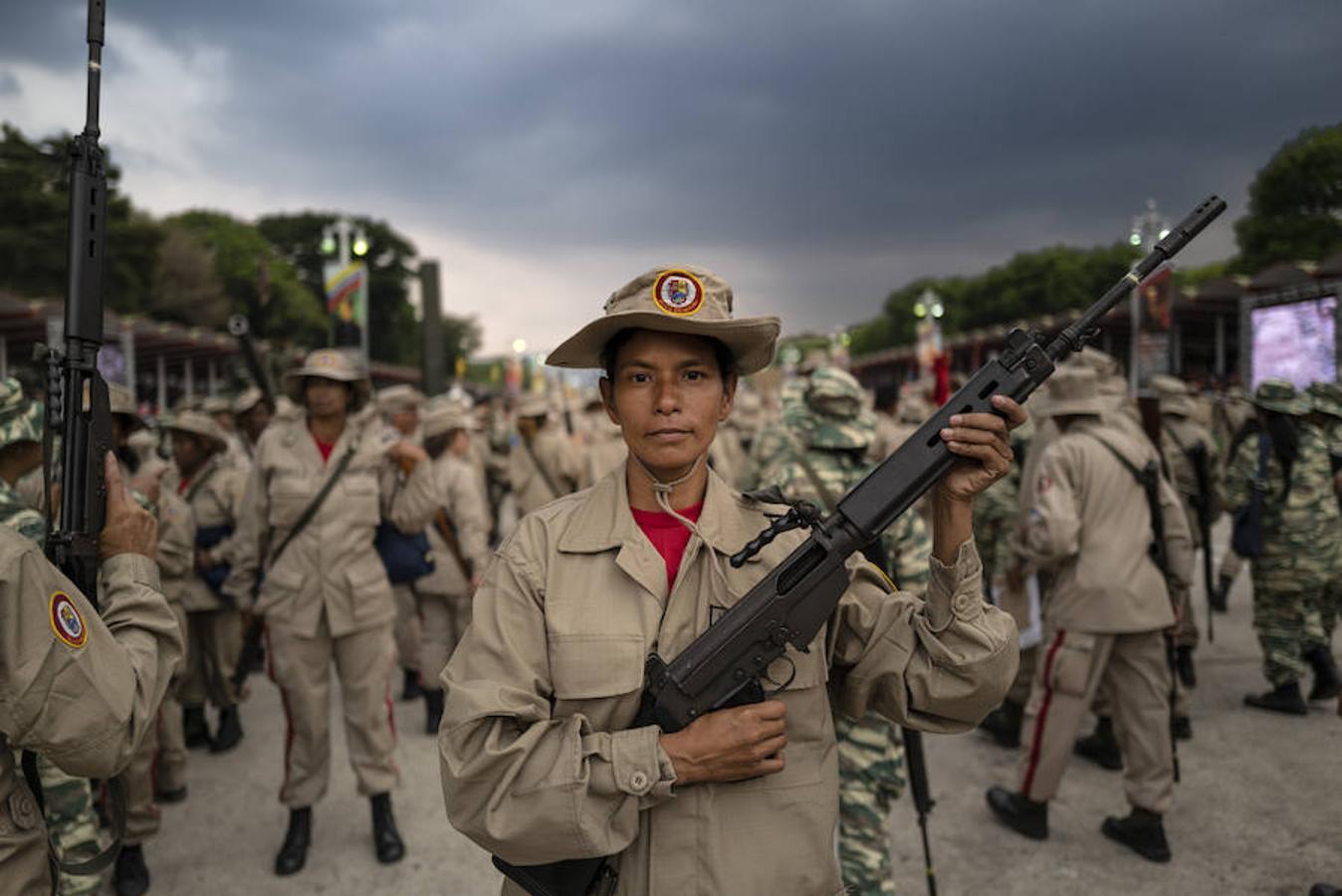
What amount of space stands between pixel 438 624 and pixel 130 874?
258cm

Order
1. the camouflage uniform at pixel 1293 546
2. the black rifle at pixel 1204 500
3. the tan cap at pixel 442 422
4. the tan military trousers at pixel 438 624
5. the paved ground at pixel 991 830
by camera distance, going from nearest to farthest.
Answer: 1. the paved ground at pixel 991 830
2. the camouflage uniform at pixel 1293 546
3. the black rifle at pixel 1204 500
4. the tan military trousers at pixel 438 624
5. the tan cap at pixel 442 422

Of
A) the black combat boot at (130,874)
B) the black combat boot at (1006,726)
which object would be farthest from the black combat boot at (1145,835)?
the black combat boot at (130,874)

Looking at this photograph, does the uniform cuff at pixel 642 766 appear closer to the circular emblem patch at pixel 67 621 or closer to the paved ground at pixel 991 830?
the circular emblem patch at pixel 67 621

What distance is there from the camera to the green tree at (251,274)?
5281cm

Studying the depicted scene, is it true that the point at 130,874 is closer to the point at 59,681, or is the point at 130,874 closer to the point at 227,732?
the point at 227,732

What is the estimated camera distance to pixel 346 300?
12477 mm

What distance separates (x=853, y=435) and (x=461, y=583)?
3498 mm

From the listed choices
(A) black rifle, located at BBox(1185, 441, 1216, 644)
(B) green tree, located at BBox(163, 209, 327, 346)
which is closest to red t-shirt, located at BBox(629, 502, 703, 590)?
(A) black rifle, located at BBox(1185, 441, 1216, 644)

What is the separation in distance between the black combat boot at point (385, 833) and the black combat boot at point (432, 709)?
1561mm

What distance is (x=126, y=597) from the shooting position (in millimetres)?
2113

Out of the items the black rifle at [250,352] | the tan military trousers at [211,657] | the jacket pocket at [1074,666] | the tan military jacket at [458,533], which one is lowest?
the tan military trousers at [211,657]

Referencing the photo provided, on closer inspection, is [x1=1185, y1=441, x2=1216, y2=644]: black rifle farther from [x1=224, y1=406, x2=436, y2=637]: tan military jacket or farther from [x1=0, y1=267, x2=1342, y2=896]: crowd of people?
[x1=224, y1=406, x2=436, y2=637]: tan military jacket

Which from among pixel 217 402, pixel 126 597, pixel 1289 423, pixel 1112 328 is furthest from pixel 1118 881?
pixel 1112 328

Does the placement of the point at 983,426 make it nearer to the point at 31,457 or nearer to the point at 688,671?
the point at 688,671
